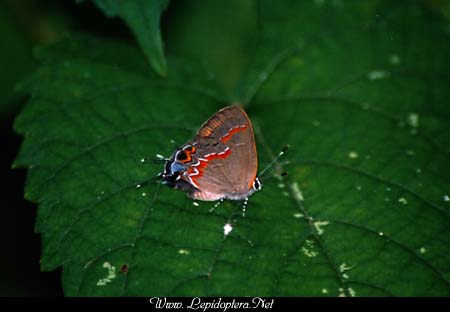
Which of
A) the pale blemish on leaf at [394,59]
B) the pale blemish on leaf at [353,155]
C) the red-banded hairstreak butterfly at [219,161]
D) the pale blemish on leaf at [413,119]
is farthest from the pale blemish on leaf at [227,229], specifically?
the pale blemish on leaf at [394,59]

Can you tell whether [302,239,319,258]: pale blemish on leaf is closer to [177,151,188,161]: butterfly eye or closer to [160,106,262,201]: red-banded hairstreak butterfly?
[160,106,262,201]: red-banded hairstreak butterfly

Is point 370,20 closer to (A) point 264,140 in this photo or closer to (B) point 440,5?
(B) point 440,5

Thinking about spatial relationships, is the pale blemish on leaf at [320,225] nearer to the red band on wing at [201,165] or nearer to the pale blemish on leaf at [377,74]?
the red band on wing at [201,165]

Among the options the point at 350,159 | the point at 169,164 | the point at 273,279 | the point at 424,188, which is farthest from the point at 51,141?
the point at 424,188

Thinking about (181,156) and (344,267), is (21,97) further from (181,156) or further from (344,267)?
(344,267)

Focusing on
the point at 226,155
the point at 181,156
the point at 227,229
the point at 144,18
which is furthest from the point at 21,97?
the point at 227,229
